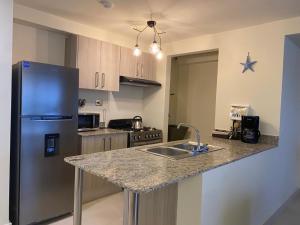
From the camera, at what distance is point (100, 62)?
11.1 ft

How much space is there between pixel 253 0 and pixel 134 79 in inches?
81.5

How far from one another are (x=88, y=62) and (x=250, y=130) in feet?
7.83

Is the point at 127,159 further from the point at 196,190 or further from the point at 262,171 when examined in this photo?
the point at 262,171

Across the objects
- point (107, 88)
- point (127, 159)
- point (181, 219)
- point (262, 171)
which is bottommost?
point (181, 219)

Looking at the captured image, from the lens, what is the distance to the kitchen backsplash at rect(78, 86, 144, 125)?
143 inches

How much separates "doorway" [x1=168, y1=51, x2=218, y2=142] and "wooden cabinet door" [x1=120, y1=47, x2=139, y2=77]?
1468 mm

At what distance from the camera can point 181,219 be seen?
5.65 ft

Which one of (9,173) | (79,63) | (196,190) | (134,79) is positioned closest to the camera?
(196,190)

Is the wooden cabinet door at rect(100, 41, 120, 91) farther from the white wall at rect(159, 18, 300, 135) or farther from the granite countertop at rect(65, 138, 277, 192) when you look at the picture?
the granite countertop at rect(65, 138, 277, 192)

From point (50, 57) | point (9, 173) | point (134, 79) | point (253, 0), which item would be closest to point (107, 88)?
point (134, 79)

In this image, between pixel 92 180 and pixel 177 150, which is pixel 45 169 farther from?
pixel 177 150

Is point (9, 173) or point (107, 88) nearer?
point (9, 173)

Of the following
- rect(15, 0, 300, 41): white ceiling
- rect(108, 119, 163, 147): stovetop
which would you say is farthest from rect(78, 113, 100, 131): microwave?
rect(15, 0, 300, 41): white ceiling

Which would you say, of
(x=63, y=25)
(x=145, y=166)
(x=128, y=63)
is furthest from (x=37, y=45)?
(x=145, y=166)
